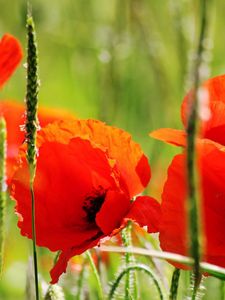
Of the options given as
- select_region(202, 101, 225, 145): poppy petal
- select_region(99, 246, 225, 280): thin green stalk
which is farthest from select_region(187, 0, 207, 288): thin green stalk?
select_region(202, 101, 225, 145): poppy petal

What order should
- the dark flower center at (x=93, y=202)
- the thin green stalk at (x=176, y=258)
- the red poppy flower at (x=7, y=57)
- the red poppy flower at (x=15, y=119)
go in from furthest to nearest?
the red poppy flower at (x=15, y=119) → the red poppy flower at (x=7, y=57) → the dark flower center at (x=93, y=202) → the thin green stalk at (x=176, y=258)

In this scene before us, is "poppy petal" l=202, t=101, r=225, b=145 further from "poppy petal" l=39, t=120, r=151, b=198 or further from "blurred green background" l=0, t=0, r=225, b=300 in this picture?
"blurred green background" l=0, t=0, r=225, b=300

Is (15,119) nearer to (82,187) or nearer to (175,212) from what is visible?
(82,187)

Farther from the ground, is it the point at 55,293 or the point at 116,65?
the point at 116,65

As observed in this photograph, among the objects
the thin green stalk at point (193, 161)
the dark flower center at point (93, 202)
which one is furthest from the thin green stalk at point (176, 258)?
the dark flower center at point (93, 202)

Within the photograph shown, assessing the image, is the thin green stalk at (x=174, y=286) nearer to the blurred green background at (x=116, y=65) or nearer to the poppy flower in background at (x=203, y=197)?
the poppy flower in background at (x=203, y=197)

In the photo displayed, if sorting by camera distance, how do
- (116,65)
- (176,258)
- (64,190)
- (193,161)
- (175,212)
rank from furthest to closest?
1. (116,65)
2. (64,190)
3. (175,212)
4. (176,258)
5. (193,161)

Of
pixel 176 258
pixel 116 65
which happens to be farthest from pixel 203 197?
pixel 116 65
